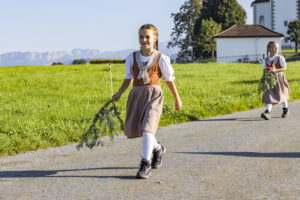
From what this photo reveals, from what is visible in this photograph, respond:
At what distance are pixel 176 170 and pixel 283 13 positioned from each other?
75494 millimetres

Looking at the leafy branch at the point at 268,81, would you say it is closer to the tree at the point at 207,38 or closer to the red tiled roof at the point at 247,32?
the red tiled roof at the point at 247,32

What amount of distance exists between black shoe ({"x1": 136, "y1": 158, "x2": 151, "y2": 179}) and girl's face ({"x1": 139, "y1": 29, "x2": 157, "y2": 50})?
1.41 metres

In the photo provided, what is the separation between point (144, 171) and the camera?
4.93 metres

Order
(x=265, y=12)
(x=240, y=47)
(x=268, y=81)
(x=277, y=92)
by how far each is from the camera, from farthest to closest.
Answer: (x=265, y=12)
(x=240, y=47)
(x=277, y=92)
(x=268, y=81)

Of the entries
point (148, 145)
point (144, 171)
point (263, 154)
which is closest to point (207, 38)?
point (263, 154)

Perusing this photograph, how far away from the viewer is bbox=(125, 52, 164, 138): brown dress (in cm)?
518

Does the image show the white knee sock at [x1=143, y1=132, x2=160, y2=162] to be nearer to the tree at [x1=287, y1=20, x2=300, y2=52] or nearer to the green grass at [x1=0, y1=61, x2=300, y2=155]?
the green grass at [x1=0, y1=61, x2=300, y2=155]

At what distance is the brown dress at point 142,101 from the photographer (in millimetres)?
5184

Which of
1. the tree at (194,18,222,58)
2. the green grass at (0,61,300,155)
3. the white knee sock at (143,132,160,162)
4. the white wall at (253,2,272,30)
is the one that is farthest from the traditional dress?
the white wall at (253,2,272,30)

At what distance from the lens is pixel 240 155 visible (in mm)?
6031

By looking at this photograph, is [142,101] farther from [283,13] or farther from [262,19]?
[262,19]

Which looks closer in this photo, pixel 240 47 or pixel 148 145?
pixel 148 145

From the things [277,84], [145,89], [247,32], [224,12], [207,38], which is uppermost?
[224,12]

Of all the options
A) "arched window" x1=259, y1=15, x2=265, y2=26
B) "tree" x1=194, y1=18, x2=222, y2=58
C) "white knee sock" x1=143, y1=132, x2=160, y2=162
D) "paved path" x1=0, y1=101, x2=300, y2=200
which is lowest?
"paved path" x1=0, y1=101, x2=300, y2=200
